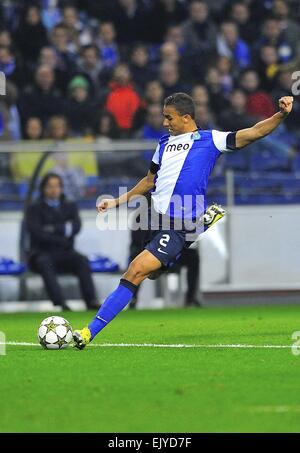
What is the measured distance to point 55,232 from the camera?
16.8 meters

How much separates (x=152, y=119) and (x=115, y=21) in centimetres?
330

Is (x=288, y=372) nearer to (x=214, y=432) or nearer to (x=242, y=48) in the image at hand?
(x=214, y=432)

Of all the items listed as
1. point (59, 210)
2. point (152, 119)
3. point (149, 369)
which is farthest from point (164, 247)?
point (152, 119)

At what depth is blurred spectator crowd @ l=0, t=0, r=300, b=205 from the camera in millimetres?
19188

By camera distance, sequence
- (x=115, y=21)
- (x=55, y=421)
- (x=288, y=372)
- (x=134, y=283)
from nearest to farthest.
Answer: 1. (x=55, y=421)
2. (x=288, y=372)
3. (x=134, y=283)
4. (x=115, y=21)

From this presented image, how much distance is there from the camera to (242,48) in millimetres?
22016

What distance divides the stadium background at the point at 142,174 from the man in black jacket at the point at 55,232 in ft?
1.32

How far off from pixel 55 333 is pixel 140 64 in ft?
36.0

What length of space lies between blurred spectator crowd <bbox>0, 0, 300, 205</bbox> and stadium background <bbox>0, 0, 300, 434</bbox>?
0.09ft

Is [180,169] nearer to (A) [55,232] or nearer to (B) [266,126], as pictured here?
(B) [266,126]

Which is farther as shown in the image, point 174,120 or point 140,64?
point 140,64

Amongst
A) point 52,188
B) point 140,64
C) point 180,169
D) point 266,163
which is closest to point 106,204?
point 180,169

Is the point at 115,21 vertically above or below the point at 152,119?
above

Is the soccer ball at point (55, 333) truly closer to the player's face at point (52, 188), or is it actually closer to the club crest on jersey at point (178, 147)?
the club crest on jersey at point (178, 147)
